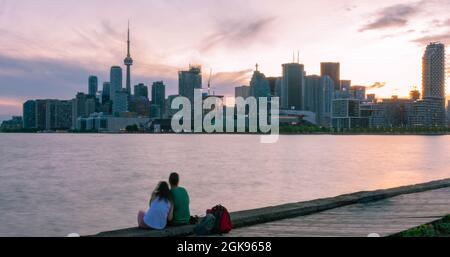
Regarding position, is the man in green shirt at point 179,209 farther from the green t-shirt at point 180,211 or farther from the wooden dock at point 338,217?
the wooden dock at point 338,217

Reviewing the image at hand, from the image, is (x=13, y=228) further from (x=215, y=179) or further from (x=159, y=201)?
(x=215, y=179)

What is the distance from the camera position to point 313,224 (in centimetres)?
1490

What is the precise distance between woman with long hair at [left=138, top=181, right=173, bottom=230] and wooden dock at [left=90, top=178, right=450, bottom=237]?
10.6 inches

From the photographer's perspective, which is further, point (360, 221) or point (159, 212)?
point (360, 221)

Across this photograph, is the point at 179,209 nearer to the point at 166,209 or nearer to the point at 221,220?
the point at 166,209

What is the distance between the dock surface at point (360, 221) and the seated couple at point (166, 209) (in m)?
1.46

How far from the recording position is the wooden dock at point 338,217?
1382 centimetres

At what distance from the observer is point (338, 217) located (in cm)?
1595

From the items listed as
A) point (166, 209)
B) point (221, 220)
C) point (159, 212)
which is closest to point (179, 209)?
point (166, 209)

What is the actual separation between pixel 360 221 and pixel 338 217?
2.73 ft

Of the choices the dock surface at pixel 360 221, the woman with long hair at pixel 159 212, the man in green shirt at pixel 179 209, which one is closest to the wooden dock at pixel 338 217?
the dock surface at pixel 360 221
